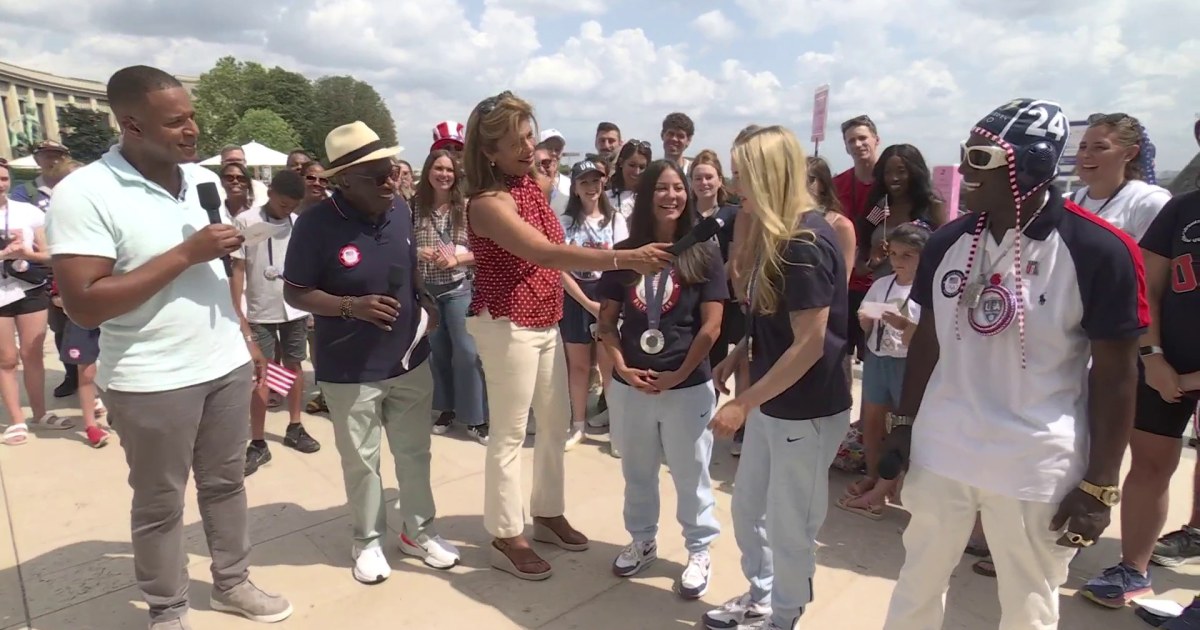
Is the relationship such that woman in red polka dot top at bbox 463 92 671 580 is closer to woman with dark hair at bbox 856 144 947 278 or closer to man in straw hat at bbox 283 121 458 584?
man in straw hat at bbox 283 121 458 584

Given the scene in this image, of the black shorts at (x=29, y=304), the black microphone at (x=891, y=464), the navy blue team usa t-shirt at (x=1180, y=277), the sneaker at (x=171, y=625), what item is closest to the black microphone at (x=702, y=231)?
the black microphone at (x=891, y=464)

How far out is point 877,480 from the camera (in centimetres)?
393

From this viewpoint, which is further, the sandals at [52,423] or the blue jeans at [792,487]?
the sandals at [52,423]

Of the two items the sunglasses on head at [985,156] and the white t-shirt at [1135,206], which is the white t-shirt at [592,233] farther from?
the sunglasses on head at [985,156]

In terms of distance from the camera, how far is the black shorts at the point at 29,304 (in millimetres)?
4797

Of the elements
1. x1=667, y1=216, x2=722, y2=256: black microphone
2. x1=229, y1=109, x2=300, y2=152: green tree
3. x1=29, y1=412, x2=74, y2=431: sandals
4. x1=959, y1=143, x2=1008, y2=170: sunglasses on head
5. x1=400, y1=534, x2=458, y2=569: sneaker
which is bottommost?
x1=400, y1=534, x2=458, y2=569: sneaker

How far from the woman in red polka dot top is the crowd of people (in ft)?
0.04

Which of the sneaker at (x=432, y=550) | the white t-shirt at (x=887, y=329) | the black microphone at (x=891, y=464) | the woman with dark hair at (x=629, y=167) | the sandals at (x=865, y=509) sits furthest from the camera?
the woman with dark hair at (x=629, y=167)

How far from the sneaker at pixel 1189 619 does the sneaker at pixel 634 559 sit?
2.18 meters

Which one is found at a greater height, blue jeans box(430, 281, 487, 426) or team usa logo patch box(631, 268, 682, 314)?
team usa logo patch box(631, 268, 682, 314)

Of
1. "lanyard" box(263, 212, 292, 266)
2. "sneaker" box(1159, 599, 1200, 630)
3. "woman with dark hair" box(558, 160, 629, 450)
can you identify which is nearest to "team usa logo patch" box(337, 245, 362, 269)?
"woman with dark hair" box(558, 160, 629, 450)

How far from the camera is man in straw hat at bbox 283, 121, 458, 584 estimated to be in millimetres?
2918

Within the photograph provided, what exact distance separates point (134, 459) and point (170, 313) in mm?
564

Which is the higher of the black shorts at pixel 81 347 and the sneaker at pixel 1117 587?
the black shorts at pixel 81 347
